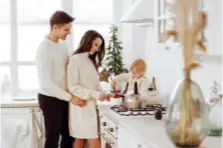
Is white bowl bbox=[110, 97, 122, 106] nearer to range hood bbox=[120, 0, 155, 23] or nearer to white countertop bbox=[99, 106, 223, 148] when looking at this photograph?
white countertop bbox=[99, 106, 223, 148]

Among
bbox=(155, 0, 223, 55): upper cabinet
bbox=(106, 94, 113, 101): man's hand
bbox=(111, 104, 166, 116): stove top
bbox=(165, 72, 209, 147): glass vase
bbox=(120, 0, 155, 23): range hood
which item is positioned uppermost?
bbox=(120, 0, 155, 23): range hood

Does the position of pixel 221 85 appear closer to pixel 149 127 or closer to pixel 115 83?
pixel 149 127

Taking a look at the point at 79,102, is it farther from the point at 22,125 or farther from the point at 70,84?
the point at 22,125

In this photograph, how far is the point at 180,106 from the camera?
2092 millimetres

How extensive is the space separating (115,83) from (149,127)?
158 centimetres

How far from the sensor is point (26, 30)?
201 inches

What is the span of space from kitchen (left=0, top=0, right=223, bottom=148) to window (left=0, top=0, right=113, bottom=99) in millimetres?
157

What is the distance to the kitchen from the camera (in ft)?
7.67

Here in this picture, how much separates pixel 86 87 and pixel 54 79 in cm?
28

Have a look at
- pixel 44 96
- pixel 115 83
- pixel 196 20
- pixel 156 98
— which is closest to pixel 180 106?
pixel 196 20

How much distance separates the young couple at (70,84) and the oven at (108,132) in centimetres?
7

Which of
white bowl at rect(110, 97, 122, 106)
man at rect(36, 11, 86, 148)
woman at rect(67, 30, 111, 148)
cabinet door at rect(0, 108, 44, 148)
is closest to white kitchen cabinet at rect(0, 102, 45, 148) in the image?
cabinet door at rect(0, 108, 44, 148)

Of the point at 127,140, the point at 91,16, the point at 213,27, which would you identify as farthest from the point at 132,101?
the point at 91,16

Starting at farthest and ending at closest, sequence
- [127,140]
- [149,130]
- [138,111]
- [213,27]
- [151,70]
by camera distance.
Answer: [151,70]
[138,111]
[127,140]
[149,130]
[213,27]
